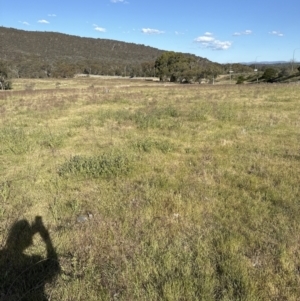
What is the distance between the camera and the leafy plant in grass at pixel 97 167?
6.33 metres

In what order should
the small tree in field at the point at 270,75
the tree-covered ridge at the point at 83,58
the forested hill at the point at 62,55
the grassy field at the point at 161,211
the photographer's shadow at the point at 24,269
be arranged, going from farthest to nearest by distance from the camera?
the forested hill at the point at 62,55 → the tree-covered ridge at the point at 83,58 → the small tree in field at the point at 270,75 → the grassy field at the point at 161,211 → the photographer's shadow at the point at 24,269

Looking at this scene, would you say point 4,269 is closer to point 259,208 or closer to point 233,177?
point 259,208

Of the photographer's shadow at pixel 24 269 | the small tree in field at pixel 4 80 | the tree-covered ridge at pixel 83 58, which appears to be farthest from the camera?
the tree-covered ridge at pixel 83 58

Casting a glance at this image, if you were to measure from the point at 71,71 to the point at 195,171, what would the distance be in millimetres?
97813

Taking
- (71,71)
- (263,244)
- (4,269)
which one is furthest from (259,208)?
(71,71)

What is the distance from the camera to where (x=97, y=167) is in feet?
21.2

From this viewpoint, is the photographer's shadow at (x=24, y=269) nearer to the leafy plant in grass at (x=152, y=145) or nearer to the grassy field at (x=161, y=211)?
the grassy field at (x=161, y=211)

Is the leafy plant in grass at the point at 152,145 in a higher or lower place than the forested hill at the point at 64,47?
lower

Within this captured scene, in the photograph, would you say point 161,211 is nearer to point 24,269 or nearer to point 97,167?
point 24,269

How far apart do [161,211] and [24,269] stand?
210cm

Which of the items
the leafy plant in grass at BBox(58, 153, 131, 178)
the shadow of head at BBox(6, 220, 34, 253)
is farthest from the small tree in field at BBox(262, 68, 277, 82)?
the shadow of head at BBox(6, 220, 34, 253)

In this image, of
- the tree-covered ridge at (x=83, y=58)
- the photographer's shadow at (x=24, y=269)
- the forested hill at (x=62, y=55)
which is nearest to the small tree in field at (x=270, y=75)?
the tree-covered ridge at (x=83, y=58)

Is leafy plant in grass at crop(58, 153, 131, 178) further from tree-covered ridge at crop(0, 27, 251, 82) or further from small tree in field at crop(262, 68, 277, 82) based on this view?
small tree in field at crop(262, 68, 277, 82)

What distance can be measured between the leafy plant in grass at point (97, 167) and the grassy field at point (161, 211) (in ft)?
0.09
